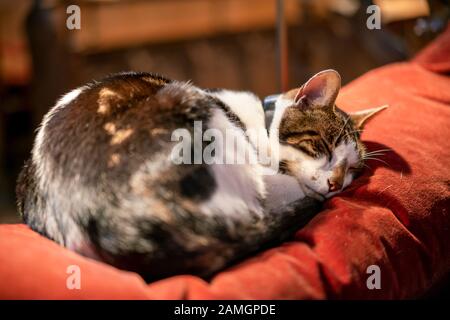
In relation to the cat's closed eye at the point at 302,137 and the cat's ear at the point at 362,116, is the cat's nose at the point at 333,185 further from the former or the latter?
the cat's ear at the point at 362,116

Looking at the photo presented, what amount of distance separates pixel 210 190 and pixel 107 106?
0.95 ft

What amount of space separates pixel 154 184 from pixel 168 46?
3199mm

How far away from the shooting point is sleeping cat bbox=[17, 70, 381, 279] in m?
0.95

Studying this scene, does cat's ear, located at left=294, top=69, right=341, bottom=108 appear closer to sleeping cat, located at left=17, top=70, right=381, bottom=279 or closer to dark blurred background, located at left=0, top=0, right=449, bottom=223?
sleeping cat, located at left=17, top=70, right=381, bottom=279

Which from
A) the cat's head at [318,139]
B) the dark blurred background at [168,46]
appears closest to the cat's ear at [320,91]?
the cat's head at [318,139]

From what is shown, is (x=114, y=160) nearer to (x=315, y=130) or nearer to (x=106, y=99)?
(x=106, y=99)

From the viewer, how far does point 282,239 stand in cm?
108

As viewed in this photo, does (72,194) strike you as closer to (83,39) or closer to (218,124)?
(218,124)

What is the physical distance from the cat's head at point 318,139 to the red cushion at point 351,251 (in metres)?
0.05

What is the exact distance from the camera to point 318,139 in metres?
1.26

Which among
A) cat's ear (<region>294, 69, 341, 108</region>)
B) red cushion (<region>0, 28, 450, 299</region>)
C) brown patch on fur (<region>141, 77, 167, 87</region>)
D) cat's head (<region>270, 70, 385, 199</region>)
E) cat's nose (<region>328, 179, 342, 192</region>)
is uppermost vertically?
brown patch on fur (<region>141, 77, 167, 87</region>)

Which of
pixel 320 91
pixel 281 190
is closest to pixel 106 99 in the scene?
pixel 281 190

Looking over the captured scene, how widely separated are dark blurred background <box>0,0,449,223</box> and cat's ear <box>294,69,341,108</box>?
1.61 meters

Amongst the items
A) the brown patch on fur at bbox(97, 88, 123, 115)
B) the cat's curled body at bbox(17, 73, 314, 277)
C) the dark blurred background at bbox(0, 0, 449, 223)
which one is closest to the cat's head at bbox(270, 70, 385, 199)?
the cat's curled body at bbox(17, 73, 314, 277)
